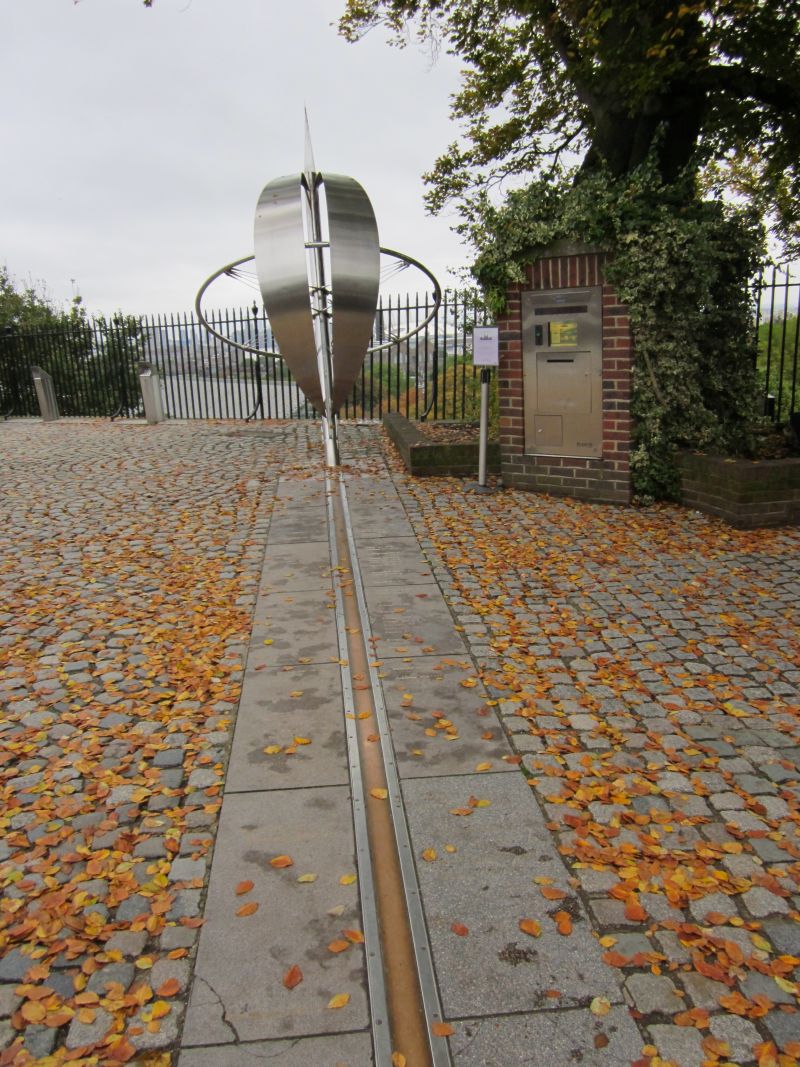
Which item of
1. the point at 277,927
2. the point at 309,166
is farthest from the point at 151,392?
the point at 277,927

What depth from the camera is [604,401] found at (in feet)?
28.0

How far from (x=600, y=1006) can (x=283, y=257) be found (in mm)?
7879

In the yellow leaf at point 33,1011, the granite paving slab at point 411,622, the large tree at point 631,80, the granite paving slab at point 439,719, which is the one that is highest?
the large tree at point 631,80

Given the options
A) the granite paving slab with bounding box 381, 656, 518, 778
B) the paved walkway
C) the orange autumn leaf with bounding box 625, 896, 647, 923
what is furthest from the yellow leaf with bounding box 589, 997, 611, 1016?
the granite paving slab with bounding box 381, 656, 518, 778

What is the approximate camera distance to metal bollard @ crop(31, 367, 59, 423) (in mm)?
18281

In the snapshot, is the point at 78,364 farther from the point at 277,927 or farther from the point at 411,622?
the point at 277,927

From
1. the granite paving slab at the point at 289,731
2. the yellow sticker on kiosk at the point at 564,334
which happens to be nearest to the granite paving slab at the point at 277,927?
the granite paving slab at the point at 289,731

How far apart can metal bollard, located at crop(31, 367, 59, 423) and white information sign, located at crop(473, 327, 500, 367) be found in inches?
518

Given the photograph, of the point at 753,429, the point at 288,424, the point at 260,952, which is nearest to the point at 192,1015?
the point at 260,952

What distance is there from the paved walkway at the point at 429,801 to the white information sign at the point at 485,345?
2371 millimetres

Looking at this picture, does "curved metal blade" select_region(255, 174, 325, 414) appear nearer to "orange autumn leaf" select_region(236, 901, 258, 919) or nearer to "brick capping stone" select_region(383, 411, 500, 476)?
"brick capping stone" select_region(383, 411, 500, 476)

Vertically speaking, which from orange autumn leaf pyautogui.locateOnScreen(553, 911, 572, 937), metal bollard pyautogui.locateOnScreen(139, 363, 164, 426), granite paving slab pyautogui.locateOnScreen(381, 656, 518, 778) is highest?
metal bollard pyautogui.locateOnScreen(139, 363, 164, 426)

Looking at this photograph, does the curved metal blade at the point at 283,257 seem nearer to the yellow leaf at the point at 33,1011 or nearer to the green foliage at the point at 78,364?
the yellow leaf at the point at 33,1011

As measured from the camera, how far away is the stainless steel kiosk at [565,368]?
27.9 feet
